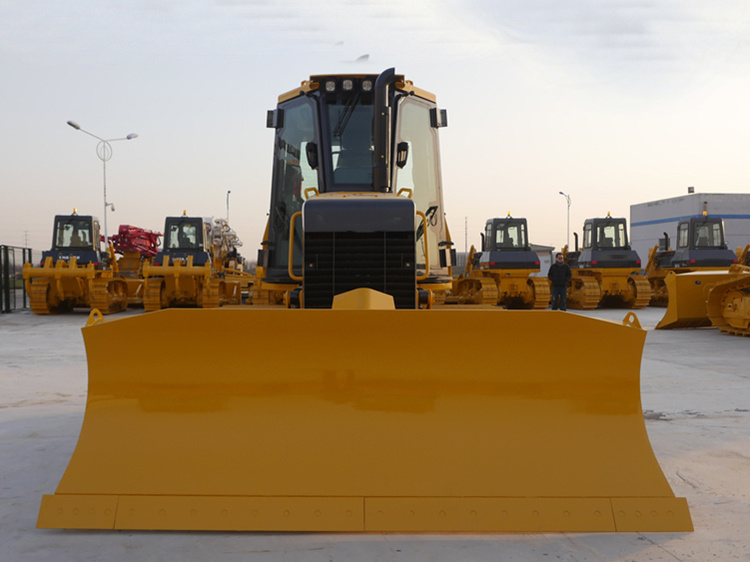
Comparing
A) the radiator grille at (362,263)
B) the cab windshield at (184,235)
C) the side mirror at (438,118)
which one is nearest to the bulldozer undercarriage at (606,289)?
the cab windshield at (184,235)

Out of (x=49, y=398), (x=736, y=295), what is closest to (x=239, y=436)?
(x=49, y=398)

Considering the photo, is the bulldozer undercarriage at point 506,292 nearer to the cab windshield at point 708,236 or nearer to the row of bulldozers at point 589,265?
the row of bulldozers at point 589,265

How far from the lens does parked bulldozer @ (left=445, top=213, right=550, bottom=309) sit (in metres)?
17.9

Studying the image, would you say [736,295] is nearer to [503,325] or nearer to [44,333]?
[503,325]

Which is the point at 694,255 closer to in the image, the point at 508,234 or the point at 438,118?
the point at 508,234

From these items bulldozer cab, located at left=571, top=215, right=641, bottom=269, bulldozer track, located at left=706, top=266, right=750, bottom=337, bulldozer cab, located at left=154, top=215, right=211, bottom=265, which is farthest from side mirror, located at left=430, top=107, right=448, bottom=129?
bulldozer cab, located at left=571, top=215, right=641, bottom=269

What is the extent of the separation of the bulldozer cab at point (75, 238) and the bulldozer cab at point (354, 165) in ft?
47.1

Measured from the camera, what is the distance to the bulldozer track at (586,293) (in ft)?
59.7

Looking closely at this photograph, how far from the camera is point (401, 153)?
5059mm

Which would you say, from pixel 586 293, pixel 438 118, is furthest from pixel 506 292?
pixel 438 118

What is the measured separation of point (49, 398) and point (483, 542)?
4738 millimetres

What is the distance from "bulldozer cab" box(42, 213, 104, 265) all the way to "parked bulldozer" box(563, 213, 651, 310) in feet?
46.4

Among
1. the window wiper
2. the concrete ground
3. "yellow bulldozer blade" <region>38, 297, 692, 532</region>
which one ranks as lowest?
the concrete ground

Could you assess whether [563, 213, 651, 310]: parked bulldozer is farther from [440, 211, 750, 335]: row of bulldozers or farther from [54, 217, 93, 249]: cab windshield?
[54, 217, 93, 249]: cab windshield
